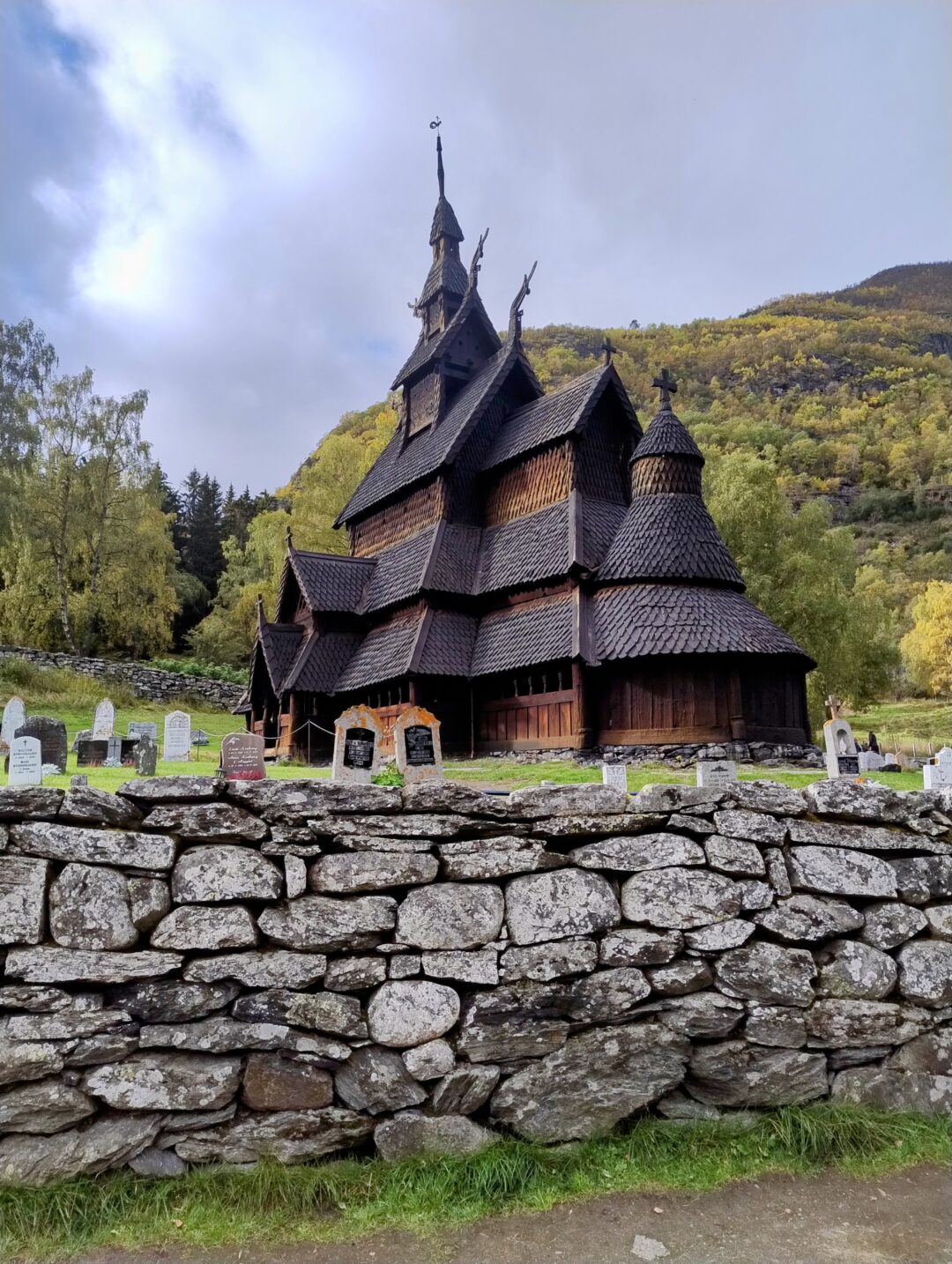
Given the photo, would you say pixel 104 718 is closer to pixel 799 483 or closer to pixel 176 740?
pixel 176 740

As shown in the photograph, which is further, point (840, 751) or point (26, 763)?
point (840, 751)

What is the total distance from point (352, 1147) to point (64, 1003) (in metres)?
1.86

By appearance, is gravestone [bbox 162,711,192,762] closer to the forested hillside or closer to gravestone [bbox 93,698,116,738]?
gravestone [bbox 93,698,116,738]

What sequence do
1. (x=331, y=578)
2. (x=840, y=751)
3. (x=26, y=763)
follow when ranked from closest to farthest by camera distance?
(x=26, y=763), (x=840, y=751), (x=331, y=578)

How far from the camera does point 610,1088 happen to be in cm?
492

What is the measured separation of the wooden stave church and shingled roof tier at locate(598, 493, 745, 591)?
5 cm

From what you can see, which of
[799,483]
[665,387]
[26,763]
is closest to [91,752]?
[26,763]

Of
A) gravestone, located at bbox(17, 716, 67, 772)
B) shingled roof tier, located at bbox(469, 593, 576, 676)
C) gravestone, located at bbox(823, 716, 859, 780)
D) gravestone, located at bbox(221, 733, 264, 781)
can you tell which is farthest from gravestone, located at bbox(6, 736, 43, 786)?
shingled roof tier, located at bbox(469, 593, 576, 676)

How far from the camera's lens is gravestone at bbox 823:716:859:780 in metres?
10.2

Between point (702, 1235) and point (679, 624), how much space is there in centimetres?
1426

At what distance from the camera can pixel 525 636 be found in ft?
66.7

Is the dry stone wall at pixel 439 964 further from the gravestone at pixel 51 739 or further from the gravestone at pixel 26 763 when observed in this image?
the gravestone at pixel 51 739

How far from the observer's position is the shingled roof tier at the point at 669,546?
62.1 ft

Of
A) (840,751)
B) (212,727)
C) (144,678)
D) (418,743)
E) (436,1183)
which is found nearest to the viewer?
(436,1183)
